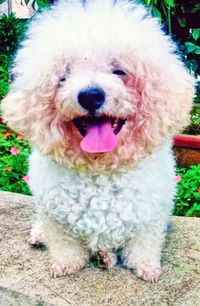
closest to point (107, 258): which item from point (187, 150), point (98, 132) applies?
point (98, 132)

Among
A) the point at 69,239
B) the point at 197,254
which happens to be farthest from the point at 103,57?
the point at 197,254

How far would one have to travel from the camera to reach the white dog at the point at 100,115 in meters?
2.16

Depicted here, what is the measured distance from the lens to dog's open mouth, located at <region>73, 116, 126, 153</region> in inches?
85.7

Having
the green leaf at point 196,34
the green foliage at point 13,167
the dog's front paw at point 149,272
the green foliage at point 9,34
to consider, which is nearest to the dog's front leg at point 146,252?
the dog's front paw at point 149,272

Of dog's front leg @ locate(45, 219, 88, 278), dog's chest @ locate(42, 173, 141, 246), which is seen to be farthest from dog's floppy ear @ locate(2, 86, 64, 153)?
dog's front leg @ locate(45, 219, 88, 278)

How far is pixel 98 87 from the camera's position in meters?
2.08

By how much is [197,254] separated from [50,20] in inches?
50.1

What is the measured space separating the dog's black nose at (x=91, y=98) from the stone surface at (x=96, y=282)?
0.85m

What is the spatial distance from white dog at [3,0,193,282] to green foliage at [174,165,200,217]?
0.97m

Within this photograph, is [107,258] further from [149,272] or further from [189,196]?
[189,196]

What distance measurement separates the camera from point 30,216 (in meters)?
3.20

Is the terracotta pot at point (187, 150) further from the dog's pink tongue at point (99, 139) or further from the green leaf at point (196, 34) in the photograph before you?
the dog's pink tongue at point (99, 139)

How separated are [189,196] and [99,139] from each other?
1.58 m

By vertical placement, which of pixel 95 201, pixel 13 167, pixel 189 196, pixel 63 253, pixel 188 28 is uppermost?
pixel 188 28
